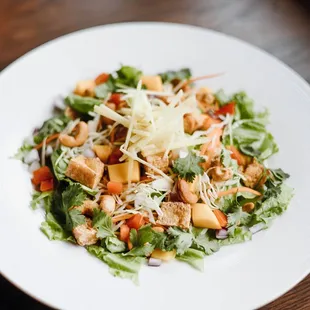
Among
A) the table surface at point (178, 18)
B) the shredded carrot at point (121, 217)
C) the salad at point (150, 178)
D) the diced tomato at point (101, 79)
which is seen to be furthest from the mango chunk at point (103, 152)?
the table surface at point (178, 18)

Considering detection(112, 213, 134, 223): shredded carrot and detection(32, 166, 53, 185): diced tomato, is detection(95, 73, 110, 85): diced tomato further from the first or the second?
Result: detection(112, 213, 134, 223): shredded carrot

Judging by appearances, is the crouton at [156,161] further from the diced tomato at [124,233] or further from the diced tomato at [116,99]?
the diced tomato at [116,99]

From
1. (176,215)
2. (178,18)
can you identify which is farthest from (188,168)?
(178,18)

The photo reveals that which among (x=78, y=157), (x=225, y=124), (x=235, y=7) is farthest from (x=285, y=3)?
(x=78, y=157)

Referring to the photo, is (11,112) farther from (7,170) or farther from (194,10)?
(194,10)

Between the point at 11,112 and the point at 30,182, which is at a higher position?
the point at 11,112

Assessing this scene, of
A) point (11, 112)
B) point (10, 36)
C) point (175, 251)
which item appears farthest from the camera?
point (10, 36)

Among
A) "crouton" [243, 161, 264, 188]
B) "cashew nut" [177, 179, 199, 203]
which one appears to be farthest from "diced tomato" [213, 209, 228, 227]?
"crouton" [243, 161, 264, 188]
